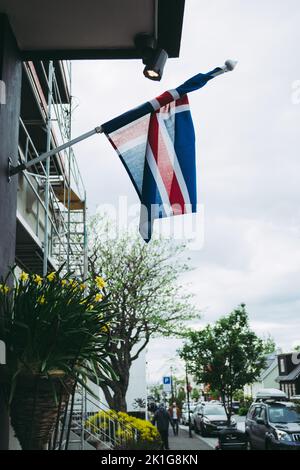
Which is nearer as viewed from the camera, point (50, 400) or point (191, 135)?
point (50, 400)

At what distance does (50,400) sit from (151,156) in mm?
2962

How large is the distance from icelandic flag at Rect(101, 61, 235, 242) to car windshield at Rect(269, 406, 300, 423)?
12402 millimetres

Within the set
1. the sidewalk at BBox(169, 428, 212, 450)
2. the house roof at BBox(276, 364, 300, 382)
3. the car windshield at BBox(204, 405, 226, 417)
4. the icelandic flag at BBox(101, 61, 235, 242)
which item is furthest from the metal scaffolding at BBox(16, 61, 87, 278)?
the house roof at BBox(276, 364, 300, 382)

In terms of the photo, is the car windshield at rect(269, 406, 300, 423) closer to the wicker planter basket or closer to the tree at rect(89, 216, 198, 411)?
the tree at rect(89, 216, 198, 411)

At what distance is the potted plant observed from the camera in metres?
3.66

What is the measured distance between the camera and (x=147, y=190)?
5844 millimetres

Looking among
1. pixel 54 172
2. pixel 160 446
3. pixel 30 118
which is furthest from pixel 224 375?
pixel 30 118

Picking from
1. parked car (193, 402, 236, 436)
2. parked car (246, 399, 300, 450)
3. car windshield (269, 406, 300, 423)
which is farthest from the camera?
parked car (193, 402, 236, 436)

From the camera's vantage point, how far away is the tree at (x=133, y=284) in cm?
2475

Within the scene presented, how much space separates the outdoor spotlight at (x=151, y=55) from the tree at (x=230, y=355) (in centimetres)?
1970

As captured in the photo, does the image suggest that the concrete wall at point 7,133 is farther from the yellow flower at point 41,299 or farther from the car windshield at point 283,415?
the car windshield at point 283,415

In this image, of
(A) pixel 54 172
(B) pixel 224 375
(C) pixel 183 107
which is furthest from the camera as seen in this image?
(B) pixel 224 375

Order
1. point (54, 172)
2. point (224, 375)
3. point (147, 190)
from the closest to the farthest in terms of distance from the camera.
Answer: point (147, 190), point (54, 172), point (224, 375)
